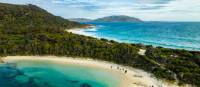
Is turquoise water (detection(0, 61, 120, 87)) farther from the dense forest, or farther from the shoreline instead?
the dense forest

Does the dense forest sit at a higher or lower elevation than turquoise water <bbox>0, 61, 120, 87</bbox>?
higher

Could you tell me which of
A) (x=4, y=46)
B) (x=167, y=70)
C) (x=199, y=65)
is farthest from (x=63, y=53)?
(x=199, y=65)

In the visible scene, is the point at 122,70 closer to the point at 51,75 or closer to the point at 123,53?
the point at 123,53

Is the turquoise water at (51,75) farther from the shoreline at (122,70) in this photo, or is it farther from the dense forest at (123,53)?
the dense forest at (123,53)

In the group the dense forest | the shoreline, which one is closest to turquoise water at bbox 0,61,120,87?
the shoreline

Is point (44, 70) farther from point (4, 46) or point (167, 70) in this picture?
point (167, 70)

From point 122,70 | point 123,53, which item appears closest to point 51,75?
point 122,70
